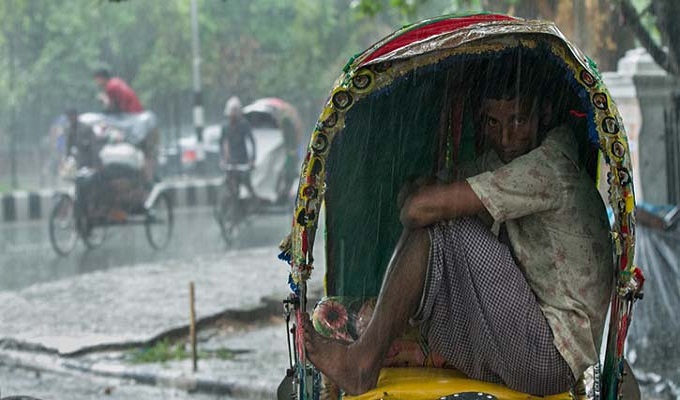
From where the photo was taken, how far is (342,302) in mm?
4223

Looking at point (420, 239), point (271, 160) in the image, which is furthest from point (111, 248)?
point (420, 239)

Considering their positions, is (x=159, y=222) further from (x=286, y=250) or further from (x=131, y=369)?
(x=286, y=250)

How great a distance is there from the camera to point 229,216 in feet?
49.8

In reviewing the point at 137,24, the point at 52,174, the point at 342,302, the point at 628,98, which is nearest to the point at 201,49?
the point at 137,24

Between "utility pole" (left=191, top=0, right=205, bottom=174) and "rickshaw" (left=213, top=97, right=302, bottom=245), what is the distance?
6240mm

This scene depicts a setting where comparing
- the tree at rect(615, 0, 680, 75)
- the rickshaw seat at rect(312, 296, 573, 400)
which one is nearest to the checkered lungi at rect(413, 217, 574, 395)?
the rickshaw seat at rect(312, 296, 573, 400)

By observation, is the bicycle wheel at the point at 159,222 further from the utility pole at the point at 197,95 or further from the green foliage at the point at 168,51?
the green foliage at the point at 168,51

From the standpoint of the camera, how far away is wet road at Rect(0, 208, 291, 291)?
1207 cm

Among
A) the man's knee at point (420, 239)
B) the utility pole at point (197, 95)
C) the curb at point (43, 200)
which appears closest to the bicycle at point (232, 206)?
the curb at point (43, 200)

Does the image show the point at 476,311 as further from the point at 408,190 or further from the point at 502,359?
the point at 408,190

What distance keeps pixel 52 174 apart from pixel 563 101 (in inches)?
826

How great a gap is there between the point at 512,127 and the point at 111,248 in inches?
417

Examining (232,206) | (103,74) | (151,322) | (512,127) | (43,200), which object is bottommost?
(151,322)

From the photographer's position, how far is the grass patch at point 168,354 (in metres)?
7.61
